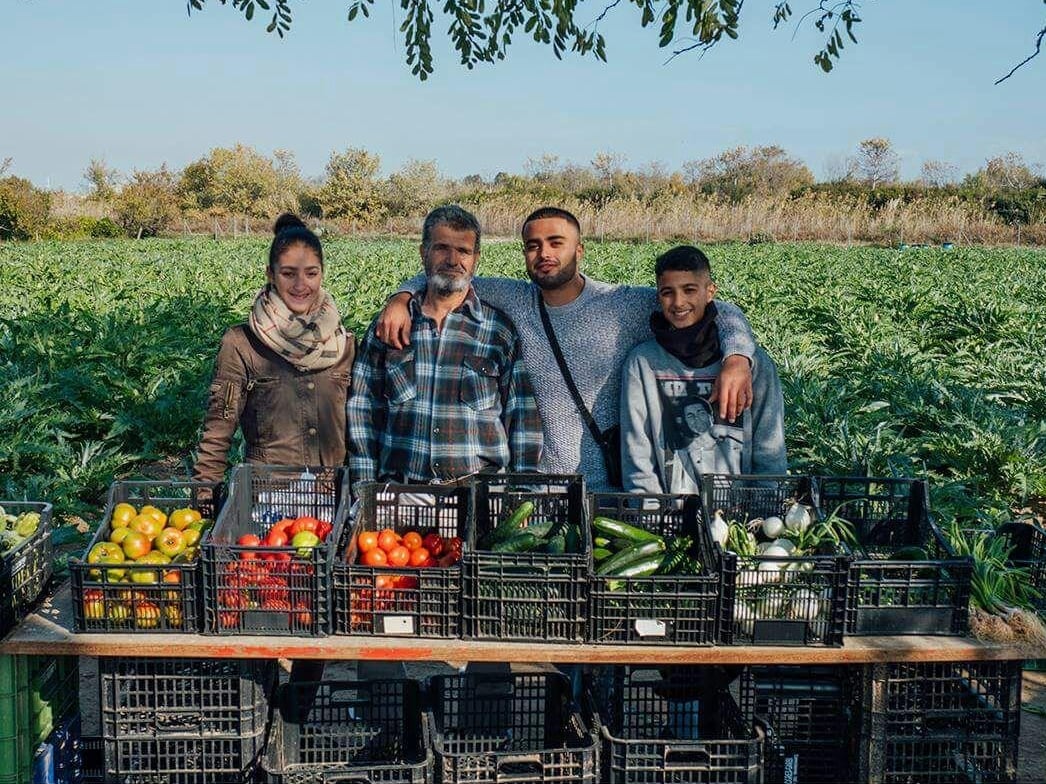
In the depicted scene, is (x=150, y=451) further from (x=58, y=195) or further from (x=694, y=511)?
(x=58, y=195)

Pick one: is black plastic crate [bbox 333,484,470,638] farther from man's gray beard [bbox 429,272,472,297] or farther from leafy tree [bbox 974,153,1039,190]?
leafy tree [bbox 974,153,1039,190]

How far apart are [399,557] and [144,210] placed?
213 feet

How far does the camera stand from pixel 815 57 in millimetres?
6547

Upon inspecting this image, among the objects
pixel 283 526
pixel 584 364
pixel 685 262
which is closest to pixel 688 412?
pixel 584 364

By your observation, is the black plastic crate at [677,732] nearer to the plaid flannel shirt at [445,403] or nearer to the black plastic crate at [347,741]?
the black plastic crate at [347,741]

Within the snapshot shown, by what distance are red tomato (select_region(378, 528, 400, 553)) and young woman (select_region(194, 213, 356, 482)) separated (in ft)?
2.95

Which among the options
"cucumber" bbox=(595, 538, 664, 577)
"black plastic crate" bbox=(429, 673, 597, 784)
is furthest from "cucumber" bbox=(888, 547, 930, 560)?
"black plastic crate" bbox=(429, 673, 597, 784)

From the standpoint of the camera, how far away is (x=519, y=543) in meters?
4.10

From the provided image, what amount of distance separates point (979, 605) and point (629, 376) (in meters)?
1.74

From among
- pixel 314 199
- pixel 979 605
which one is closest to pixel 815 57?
pixel 979 605

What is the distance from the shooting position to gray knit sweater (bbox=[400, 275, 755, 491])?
5047 mm

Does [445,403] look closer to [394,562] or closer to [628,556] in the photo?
[394,562]

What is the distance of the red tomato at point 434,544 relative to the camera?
14.0 ft

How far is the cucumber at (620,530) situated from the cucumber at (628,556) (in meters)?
Result: 0.07
